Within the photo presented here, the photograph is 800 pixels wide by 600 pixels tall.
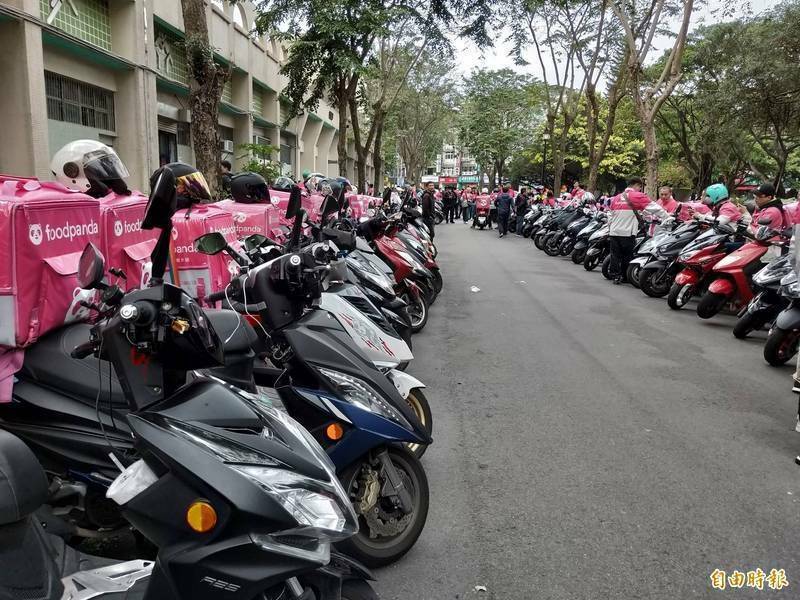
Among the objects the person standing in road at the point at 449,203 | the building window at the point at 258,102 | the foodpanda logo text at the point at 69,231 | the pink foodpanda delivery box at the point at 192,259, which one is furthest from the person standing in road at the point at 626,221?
the person standing in road at the point at 449,203

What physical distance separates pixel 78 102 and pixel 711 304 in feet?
39.3

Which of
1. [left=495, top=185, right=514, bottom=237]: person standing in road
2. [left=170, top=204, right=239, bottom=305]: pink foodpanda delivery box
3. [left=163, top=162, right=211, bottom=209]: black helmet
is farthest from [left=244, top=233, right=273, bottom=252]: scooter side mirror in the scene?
[left=495, top=185, right=514, bottom=237]: person standing in road

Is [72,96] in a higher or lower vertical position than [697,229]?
higher

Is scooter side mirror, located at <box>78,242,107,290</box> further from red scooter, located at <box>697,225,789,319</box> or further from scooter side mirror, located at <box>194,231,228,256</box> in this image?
red scooter, located at <box>697,225,789,319</box>

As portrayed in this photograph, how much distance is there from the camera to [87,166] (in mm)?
3846

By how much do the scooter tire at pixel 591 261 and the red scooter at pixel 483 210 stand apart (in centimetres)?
1391

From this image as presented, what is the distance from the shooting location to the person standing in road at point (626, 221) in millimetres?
11367

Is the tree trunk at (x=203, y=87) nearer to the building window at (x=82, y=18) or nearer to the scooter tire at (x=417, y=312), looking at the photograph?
the scooter tire at (x=417, y=312)

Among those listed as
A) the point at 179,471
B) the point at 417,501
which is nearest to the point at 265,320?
the point at 417,501

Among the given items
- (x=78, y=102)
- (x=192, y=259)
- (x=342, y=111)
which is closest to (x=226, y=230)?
(x=192, y=259)

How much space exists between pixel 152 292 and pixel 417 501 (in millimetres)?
1584

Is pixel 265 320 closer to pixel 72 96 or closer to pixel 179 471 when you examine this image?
pixel 179 471

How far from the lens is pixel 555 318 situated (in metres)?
8.53

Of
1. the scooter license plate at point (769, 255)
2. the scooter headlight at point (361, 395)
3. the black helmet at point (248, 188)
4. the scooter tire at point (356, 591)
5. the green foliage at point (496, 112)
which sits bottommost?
the scooter tire at point (356, 591)
